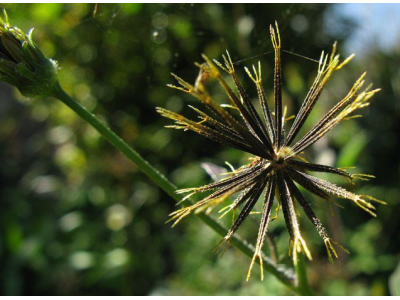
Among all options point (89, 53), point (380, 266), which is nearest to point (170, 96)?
point (89, 53)

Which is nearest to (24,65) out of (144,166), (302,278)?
(144,166)

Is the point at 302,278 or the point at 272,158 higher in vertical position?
the point at 272,158

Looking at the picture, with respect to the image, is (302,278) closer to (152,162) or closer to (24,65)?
(24,65)

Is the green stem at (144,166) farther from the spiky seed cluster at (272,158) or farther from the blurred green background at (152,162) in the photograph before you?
the blurred green background at (152,162)

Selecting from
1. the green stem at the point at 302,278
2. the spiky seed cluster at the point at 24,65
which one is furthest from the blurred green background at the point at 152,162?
the spiky seed cluster at the point at 24,65

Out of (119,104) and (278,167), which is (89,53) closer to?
(119,104)

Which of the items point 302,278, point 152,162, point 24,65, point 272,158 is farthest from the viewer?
point 152,162

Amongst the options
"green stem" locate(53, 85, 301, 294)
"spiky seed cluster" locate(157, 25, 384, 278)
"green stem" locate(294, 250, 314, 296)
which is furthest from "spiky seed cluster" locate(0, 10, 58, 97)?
"green stem" locate(294, 250, 314, 296)

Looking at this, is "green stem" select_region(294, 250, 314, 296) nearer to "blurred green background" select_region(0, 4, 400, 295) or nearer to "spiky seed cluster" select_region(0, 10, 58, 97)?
"spiky seed cluster" select_region(0, 10, 58, 97)
